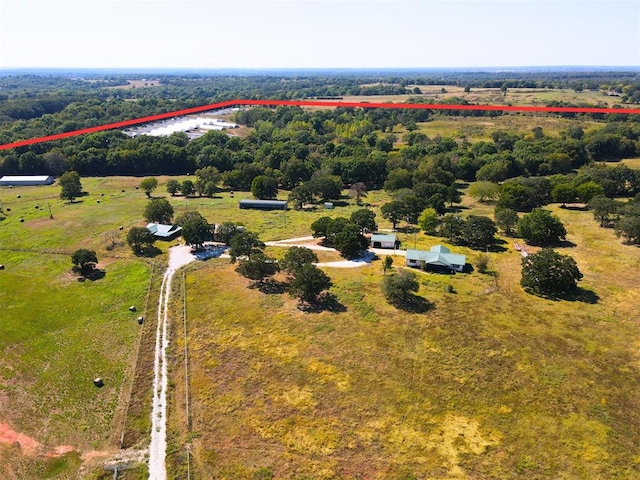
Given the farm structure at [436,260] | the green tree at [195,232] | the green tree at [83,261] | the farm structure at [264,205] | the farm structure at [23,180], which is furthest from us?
the farm structure at [23,180]

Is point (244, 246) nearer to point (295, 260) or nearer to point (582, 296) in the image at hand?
point (295, 260)

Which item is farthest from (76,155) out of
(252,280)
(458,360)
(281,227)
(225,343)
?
(458,360)

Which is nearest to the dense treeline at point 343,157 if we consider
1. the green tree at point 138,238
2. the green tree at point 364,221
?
the green tree at point 364,221

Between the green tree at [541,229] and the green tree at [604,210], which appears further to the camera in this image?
the green tree at [604,210]

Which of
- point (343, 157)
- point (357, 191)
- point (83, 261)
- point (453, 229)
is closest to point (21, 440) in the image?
point (83, 261)

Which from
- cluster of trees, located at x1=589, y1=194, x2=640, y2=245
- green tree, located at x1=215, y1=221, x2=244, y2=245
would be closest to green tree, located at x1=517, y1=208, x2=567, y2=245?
cluster of trees, located at x1=589, y1=194, x2=640, y2=245

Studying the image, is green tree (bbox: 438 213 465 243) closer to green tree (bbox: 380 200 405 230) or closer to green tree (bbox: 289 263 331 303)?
green tree (bbox: 380 200 405 230)

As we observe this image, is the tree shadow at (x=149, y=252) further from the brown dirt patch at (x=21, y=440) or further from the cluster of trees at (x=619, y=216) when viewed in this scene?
the cluster of trees at (x=619, y=216)
